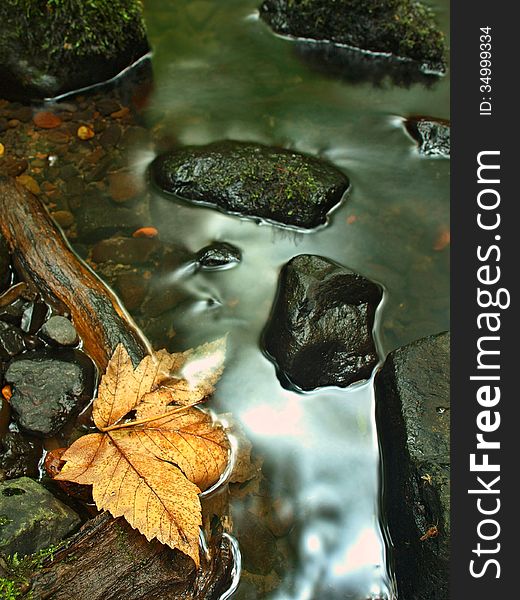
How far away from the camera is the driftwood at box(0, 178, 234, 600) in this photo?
250 centimetres

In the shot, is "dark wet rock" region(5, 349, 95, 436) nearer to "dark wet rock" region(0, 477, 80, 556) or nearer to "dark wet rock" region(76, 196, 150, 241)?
"dark wet rock" region(0, 477, 80, 556)

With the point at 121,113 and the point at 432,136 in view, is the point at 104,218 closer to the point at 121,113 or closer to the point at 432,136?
the point at 121,113

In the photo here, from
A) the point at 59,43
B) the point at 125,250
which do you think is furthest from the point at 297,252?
the point at 59,43

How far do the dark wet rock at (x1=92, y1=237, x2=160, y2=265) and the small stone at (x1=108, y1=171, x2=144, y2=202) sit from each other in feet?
1.33

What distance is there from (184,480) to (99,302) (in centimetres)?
135

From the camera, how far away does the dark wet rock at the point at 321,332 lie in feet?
11.5

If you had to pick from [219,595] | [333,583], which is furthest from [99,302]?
[333,583]

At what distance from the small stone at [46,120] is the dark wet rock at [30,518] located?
3087 mm

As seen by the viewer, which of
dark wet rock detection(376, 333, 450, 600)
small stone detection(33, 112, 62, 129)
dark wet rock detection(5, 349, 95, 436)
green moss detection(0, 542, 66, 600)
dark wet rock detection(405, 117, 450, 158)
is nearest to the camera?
green moss detection(0, 542, 66, 600)

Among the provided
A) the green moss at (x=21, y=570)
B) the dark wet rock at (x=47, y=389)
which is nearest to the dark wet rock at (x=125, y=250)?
the dark wet rock at (x=47, y=389)

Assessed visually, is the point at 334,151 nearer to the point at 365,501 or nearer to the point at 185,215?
the point at 185,215

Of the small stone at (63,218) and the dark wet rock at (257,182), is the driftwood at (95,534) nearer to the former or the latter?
the small stone at (63,218)

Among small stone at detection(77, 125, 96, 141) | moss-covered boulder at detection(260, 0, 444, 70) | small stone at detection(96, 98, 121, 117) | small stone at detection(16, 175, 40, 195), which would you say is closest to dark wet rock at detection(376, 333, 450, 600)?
small stone at detection(16, 175, 40, 195)

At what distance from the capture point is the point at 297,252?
13.9 ft
